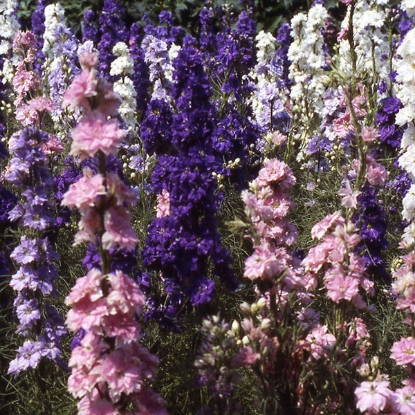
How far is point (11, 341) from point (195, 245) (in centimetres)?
122

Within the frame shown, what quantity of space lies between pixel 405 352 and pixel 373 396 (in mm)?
331

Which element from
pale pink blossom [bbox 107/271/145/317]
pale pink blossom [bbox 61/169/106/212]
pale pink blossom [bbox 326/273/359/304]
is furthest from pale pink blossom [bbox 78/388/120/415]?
pale pink blossom [bbox 326/273/359/304]

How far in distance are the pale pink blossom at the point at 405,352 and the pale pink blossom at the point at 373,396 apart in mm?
211

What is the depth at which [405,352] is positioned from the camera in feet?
10.5

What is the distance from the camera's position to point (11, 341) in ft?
13.4

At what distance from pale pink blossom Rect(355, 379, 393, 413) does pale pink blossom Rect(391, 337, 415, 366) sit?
0.21 metres

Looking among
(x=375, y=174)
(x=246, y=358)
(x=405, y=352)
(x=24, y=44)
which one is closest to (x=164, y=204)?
(x=375, y=174)

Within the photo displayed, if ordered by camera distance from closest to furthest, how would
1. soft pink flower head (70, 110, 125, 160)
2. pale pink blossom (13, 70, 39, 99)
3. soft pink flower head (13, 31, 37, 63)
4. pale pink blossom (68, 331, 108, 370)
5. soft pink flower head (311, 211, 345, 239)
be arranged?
soft pink flower head (70, 110, 125, 160)
pale pink blossom (68, 331, 108, 370)
soft pink flower head (311, 211, 345, 239)
pale pink blossom (13, 70, 39, 99)
soft pink flower head (13, 31, 37, 63)

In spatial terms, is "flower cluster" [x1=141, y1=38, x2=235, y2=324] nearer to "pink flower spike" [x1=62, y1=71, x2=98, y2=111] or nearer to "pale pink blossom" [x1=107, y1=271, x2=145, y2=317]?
"pale pink blossom" [x1=107, y1=271, x2=145, y2=317]

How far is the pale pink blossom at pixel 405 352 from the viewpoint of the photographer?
3.16 metres

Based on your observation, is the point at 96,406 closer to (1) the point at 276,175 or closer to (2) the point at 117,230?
(2) the point at 117,230

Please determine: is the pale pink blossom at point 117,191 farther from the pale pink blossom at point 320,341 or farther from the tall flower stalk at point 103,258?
the pale pink blossom at point 320,341

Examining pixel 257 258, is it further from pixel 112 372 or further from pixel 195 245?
pixel 112 372

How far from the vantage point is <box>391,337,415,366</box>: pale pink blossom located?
10.4 ft
